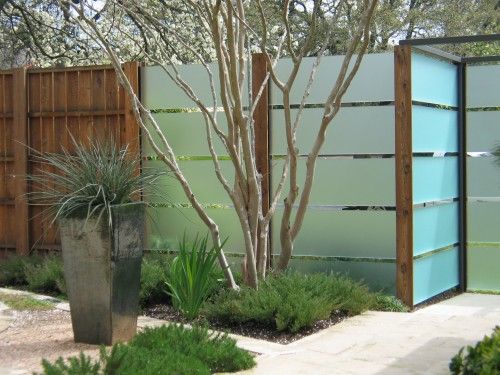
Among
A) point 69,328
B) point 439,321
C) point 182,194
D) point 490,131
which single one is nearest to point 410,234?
point 439,321

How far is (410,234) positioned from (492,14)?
48.0 ft

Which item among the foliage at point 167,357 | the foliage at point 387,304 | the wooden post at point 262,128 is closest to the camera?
the foliage at point 167,357

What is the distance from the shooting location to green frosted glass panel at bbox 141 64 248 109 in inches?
365

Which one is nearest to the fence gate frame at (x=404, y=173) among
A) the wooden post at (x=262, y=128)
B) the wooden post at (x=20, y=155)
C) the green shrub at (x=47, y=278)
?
the wooden post at (x=262, y=128)

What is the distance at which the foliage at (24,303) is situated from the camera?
772cm

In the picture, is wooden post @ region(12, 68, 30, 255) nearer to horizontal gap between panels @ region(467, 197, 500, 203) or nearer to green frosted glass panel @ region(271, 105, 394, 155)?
green frosted glass panel @ region(271, 105, 394, 155)

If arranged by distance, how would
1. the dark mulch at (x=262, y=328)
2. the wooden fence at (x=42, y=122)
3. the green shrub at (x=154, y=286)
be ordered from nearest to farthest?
1. the dark mulch at (x=262, y=328)
2. the green shrub at (x=154, y=286)
3. the wooden fence at (x=42, y=122)

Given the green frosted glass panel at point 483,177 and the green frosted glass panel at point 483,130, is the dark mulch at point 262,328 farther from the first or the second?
the green frosted glass panel at point 483,130

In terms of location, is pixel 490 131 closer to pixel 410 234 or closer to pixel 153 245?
pixel 410 234

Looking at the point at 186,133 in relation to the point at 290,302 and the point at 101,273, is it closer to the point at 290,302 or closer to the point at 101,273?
the point at 290,302

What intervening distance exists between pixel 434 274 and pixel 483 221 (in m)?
0.99

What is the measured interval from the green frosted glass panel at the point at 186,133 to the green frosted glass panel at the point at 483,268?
299cm

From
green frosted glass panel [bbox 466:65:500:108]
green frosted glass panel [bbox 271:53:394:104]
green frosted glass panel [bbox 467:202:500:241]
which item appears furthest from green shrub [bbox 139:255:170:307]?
green frosted glass panel [bbox 466:65:500:108]

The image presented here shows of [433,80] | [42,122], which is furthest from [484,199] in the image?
[42,122]
